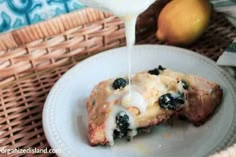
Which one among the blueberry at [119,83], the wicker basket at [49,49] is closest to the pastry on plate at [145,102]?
the blueberry at [119,83]

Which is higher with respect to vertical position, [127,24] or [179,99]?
[127,24]

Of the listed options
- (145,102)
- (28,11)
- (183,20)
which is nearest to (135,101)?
(145,102)

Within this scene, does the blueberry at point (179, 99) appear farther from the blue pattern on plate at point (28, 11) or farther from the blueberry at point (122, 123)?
the blue pattern on plate at point (28, 11)

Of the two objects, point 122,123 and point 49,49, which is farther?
point 49,49

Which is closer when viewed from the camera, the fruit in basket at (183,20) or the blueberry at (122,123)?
the blueberry at (122,123)

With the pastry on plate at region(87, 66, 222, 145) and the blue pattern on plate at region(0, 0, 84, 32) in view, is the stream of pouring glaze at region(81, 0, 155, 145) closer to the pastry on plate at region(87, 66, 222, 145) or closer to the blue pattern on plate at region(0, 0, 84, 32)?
the pastry on plate at region(87, 66, 222, 145)

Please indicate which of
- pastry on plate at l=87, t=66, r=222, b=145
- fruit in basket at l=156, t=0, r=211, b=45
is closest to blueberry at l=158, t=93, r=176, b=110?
pastry on plate at l=87, t=66, r=222, b=145

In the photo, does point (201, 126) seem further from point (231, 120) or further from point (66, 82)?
point (66, 82)

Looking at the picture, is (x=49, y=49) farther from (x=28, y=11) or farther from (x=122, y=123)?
(x=122, y=123)
